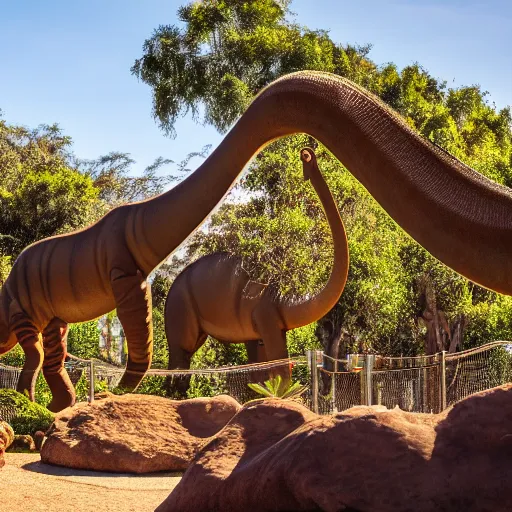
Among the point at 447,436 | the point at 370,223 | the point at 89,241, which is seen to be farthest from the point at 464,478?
the point at 370,223

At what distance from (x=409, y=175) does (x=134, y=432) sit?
Result: 5372 mm

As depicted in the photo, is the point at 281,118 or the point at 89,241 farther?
the point at 89,241

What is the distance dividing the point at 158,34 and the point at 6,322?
23983 mm

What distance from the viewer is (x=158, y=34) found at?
113 ft

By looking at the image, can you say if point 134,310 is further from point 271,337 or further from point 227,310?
point 227,310

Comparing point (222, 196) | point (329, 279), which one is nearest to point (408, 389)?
point (329, 279)

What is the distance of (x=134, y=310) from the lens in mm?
10328

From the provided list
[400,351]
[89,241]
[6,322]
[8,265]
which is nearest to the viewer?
[89,241]

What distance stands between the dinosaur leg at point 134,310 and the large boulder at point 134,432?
3.20 feet

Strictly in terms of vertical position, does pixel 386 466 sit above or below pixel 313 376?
below

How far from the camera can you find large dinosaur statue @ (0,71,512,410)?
439 centimetres

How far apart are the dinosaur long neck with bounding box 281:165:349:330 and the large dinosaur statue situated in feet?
3.77

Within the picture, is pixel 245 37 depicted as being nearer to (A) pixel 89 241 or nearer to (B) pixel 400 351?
(B) pixel 400 351

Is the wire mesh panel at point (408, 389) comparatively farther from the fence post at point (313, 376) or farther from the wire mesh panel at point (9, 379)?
the wire mesh panel at point (9, 379)
